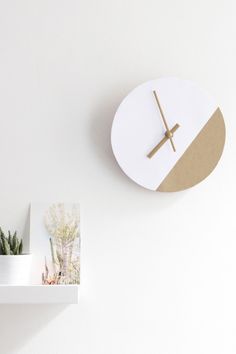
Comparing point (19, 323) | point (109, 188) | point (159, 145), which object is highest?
point (159, 145)

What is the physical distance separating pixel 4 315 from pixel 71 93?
2.19 feet

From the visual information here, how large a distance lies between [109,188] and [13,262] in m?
0.35

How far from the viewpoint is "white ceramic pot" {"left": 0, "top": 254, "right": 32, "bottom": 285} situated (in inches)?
58.8

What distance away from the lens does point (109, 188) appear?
1.64 m

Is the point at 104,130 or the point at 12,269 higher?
the point at 104,130

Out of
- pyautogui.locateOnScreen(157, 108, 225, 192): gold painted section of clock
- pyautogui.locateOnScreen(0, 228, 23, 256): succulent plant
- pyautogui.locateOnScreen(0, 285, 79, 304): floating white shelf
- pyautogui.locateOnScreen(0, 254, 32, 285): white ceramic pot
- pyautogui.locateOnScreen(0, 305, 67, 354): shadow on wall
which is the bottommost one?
pyautogui.locateOnScreen(0, 305, 67, 354): shadow on wall

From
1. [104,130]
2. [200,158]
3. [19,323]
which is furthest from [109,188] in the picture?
[19,323]

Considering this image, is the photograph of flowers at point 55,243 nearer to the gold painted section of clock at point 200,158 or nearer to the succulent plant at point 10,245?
the succulent plant at point 10,245

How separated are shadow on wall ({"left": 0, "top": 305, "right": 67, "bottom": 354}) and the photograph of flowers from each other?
0.09m

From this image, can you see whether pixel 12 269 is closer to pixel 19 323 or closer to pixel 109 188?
pixel 19 323

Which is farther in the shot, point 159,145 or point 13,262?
point 159,145

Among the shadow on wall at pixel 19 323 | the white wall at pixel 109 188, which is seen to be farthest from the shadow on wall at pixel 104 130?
the shadow on wall at pixel 19 323

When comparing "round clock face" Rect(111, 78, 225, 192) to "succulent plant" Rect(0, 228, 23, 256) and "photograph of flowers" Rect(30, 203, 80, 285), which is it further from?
"succulent plant" Rect(0, 228, 23, 256)

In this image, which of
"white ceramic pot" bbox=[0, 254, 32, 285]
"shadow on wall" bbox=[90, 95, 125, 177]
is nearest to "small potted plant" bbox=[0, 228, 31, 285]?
"white ceramic pot" bbox=[0, 254, 32, 285]
